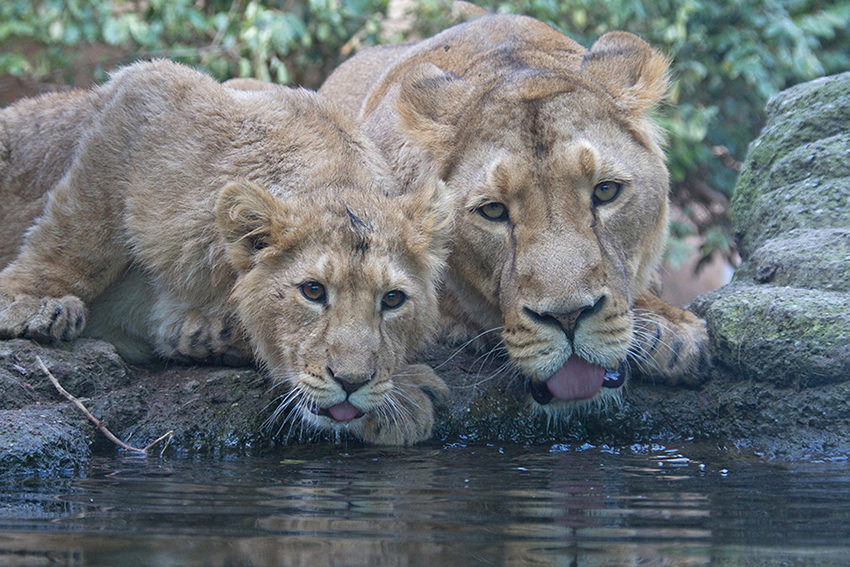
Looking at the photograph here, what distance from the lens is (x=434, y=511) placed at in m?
2.84

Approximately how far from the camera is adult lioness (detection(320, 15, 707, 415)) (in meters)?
3.89

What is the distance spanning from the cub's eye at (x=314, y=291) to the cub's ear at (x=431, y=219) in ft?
1.51

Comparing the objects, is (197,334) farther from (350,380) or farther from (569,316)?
(569,316)

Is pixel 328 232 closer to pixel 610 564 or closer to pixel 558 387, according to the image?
pixel 558 387

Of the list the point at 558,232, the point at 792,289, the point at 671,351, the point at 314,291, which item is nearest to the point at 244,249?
the point at 314,291

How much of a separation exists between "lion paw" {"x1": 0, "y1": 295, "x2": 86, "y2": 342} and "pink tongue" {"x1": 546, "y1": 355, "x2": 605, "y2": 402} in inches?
81.6

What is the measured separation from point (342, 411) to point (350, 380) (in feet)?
0.77

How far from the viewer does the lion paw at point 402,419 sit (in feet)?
13.1

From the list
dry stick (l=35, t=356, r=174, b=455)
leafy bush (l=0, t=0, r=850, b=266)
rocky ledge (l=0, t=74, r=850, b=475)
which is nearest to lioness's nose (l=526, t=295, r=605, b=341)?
rocky ledge (l=0, t=74, r=850, b=475)

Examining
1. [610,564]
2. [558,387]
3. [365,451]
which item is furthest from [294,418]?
[610,564]

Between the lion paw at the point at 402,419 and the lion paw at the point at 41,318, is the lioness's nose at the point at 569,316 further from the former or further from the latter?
the lion paw at the point at 41,318

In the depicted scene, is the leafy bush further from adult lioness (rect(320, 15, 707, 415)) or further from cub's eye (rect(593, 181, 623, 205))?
cub's eye (rect(593, 181, 623, 205))

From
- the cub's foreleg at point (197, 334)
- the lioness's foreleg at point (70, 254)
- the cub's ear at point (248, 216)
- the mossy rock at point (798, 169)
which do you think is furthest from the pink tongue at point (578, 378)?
the lioness's foreleg at point (70, 254)

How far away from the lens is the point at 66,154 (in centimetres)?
495
